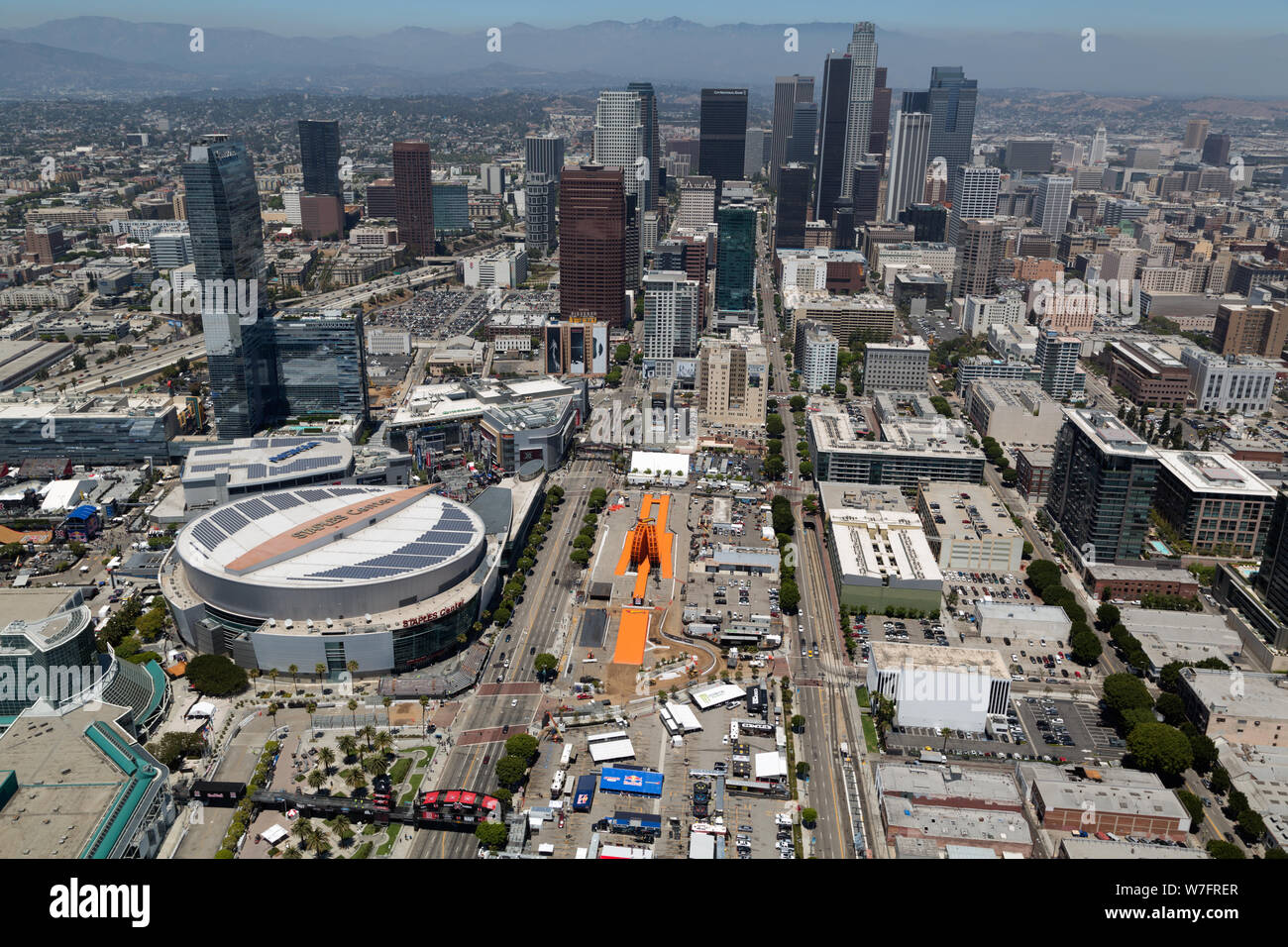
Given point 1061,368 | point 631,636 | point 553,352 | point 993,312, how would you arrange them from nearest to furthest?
1. point 631,636
2. point 1061,368
3. point 553,352
4. point 993,312

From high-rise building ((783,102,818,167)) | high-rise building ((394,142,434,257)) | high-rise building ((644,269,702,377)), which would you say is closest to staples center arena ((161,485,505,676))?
high-rise building ((644,269,702,377))

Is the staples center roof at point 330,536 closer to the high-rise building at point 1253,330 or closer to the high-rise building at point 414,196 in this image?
the high-rise building at point 1253,330

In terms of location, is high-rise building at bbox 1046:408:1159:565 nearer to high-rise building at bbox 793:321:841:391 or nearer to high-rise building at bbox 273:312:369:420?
high-rise building at bbox 793:321:841:391

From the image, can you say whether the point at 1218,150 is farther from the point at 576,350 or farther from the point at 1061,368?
the point at 576,350

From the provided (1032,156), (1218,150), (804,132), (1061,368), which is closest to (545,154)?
(804,132)

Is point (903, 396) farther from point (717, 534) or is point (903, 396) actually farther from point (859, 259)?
point (859, 259)

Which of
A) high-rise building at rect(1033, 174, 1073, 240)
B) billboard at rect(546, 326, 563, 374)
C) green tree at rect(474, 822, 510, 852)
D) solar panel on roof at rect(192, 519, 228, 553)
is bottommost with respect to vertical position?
green tree at rect(474, 822, 510, 852)

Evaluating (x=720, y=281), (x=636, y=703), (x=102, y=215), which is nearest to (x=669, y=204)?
(x=720, y=281)
